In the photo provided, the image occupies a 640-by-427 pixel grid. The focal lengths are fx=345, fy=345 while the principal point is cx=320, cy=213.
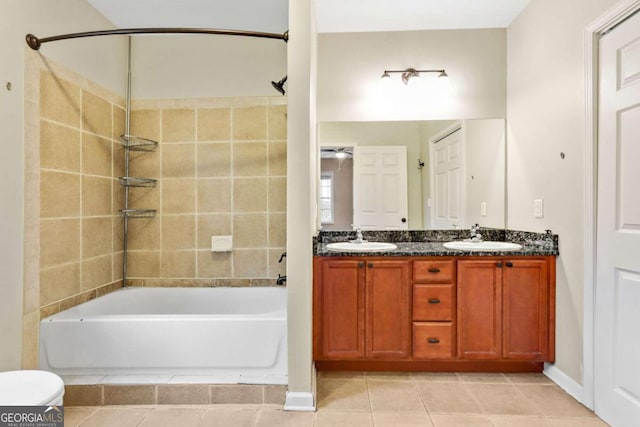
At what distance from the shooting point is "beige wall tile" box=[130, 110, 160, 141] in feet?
8.91

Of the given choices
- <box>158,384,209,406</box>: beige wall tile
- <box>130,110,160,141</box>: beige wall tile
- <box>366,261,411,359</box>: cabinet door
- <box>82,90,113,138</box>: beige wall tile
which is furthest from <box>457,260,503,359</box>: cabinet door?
<box>82,90,113,138</box>: beige wall tile

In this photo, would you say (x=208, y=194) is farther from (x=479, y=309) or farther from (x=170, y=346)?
(x=479, y=309)

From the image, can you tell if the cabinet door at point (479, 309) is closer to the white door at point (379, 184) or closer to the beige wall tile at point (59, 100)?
the white door at point (379, 184)

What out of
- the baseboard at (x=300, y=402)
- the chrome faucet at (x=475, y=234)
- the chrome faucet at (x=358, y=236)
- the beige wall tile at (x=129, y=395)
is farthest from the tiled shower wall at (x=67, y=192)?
the chrome faucet at (x=475, y=234)

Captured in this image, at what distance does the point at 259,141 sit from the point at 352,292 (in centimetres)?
136

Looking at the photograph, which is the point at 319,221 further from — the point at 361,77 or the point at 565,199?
the point at 565,199

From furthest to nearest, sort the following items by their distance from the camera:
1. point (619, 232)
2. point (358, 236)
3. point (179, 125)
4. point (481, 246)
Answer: point (179, 125), point (358, 236), point (481, 246), point (619, 232)

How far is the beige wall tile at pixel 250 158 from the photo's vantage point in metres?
2.70

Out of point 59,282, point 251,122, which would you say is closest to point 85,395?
point 59,282

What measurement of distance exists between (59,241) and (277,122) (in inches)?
64.6

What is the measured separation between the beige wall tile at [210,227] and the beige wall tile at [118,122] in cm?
86

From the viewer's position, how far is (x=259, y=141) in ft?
8.85

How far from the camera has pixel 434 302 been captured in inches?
86.9

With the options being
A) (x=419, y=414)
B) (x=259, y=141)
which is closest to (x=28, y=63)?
(x=259, y=141)
